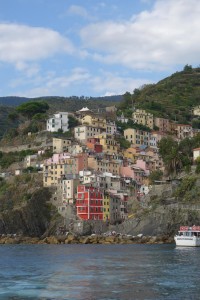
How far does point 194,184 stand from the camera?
95.6m

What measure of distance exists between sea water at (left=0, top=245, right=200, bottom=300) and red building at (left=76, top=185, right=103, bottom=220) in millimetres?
41398

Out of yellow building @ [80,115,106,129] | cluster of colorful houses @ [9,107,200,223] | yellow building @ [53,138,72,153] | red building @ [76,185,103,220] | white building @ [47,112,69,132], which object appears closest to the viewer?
red building @ [76,185,103,220]

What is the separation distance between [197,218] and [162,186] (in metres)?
12.3

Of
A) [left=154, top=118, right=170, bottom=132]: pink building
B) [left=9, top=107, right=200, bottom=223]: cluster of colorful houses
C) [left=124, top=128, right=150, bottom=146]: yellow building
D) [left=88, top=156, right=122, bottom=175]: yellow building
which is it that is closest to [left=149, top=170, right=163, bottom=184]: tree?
[left=9, top=107, right=200, bottom=223]: cluster of colorful houses

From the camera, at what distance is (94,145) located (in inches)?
4638

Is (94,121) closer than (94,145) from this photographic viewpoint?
No

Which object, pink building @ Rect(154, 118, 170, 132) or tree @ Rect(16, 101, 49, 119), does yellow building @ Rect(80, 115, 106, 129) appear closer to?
tree @ Rect(16, 101, 49, 119)

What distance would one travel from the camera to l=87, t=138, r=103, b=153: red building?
386 feet

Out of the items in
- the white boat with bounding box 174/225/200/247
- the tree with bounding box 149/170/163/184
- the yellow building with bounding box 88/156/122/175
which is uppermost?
the yellow building with bounding box 88/156/122/175

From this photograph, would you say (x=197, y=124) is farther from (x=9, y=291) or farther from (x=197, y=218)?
(x=9, y=291)

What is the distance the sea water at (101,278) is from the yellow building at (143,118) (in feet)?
284

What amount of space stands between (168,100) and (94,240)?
93.2 meters

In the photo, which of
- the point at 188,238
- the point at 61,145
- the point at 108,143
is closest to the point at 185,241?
the point at 188,238

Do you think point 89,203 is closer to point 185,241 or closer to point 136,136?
point 185,241
